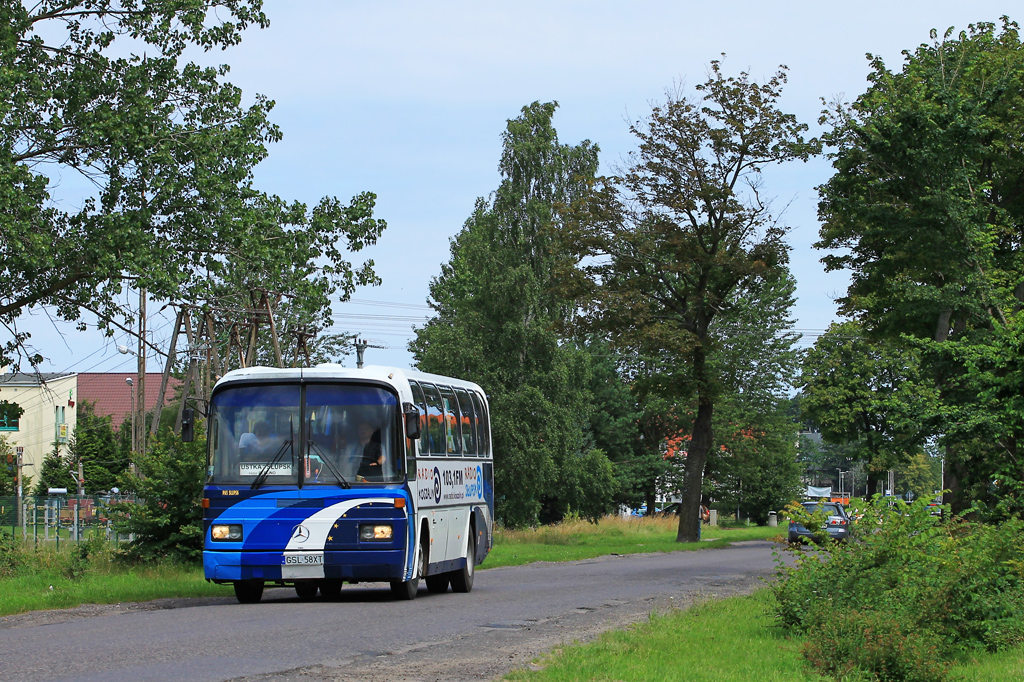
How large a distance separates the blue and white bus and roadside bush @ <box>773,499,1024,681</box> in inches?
205

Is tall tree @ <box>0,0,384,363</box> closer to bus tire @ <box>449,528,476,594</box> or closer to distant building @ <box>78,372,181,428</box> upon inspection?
bus tire @ <box>449,528,476,594</box>

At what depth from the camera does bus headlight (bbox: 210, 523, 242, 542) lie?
630 inches

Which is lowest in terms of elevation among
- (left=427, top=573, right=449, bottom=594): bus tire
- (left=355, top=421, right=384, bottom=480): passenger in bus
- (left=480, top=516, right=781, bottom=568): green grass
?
(left=480, top=516, right=781, bottom=568): green grass

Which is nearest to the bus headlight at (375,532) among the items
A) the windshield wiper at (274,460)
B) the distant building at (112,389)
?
the windshield wiper at (274,460)

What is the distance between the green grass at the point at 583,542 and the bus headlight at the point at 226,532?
12472mm

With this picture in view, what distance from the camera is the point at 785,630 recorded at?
13.0 metres

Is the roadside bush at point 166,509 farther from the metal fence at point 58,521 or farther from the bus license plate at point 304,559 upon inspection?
the bus license plate at point 304,559

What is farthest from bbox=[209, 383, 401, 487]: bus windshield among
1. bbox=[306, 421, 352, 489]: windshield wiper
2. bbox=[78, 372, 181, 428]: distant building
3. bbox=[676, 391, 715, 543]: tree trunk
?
bbox=[78, 372, 181, 428]: distant building

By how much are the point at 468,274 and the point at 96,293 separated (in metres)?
43.1

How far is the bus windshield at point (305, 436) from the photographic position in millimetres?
16234

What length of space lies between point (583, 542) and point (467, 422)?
24.3 meters

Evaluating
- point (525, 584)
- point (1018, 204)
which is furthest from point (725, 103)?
point (525, 584)

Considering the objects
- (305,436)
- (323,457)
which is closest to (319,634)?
(323,457)

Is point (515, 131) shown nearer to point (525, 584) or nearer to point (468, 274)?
point (468, 274)
